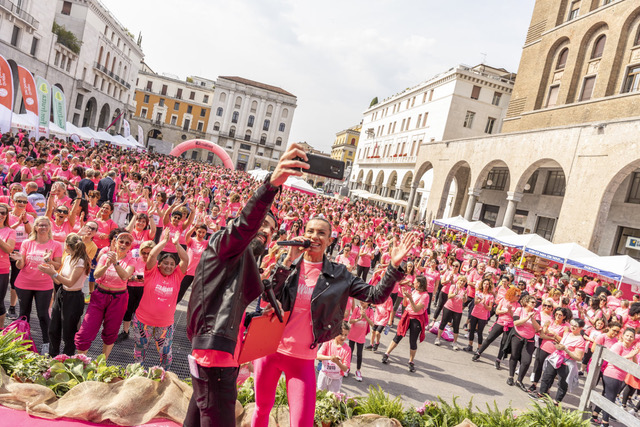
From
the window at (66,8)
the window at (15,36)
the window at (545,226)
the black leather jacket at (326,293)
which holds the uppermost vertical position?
the window at (66,8)

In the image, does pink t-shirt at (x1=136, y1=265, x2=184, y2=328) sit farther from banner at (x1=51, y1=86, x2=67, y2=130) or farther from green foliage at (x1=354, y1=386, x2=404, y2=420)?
banner at (x1=51, y1=86, x2=67, y2=130)

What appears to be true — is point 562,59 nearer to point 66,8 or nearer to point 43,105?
point 43,105

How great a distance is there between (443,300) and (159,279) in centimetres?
743

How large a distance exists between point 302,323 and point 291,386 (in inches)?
17.2

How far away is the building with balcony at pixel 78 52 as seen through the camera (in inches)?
1256

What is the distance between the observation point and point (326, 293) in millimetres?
3072

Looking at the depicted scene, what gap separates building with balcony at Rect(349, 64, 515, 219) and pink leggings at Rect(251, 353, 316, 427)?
32176mm

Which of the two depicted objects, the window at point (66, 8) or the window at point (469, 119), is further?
the window at point (66, 8)

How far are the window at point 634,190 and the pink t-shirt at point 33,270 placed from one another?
76.9ft

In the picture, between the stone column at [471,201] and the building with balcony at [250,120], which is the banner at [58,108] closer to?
the stone column at [471,201]

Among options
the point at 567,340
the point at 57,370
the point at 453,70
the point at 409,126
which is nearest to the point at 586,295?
the point at 567,340

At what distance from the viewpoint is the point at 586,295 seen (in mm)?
12695

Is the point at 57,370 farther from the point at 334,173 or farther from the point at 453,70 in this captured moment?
the point at 453,70

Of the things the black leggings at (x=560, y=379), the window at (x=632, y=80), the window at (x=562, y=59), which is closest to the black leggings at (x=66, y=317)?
the black leggings at (x=560, y=379)
